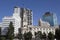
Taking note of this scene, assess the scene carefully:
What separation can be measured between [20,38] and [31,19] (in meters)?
98.5

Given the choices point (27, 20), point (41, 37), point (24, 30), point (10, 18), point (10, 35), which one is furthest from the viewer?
point (27, 20)

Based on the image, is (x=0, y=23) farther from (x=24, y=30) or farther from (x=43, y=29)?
(x=43, y=29)

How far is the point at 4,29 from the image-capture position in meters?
155

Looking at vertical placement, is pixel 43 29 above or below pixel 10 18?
below

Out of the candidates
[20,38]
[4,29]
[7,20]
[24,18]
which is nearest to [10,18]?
[7,20]

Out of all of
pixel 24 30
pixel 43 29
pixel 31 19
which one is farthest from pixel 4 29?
pixel 31 19

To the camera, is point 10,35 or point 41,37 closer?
point 10,35

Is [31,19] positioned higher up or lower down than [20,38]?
higher up

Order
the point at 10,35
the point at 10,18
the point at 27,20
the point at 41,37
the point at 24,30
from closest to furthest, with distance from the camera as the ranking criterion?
1. the point at 10,35
2. the point at 41,37
3. the point at 24,30
4. the point at 10,18
5. the point at 27,20

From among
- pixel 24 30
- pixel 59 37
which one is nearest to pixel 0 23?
pixel 24 30

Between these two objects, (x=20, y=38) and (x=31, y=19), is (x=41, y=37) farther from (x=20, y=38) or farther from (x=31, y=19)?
(x=31, y=19)

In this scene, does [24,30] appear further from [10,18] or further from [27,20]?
[27,20]

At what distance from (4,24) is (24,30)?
20.9 metres

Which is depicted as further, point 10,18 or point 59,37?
point 10,18
